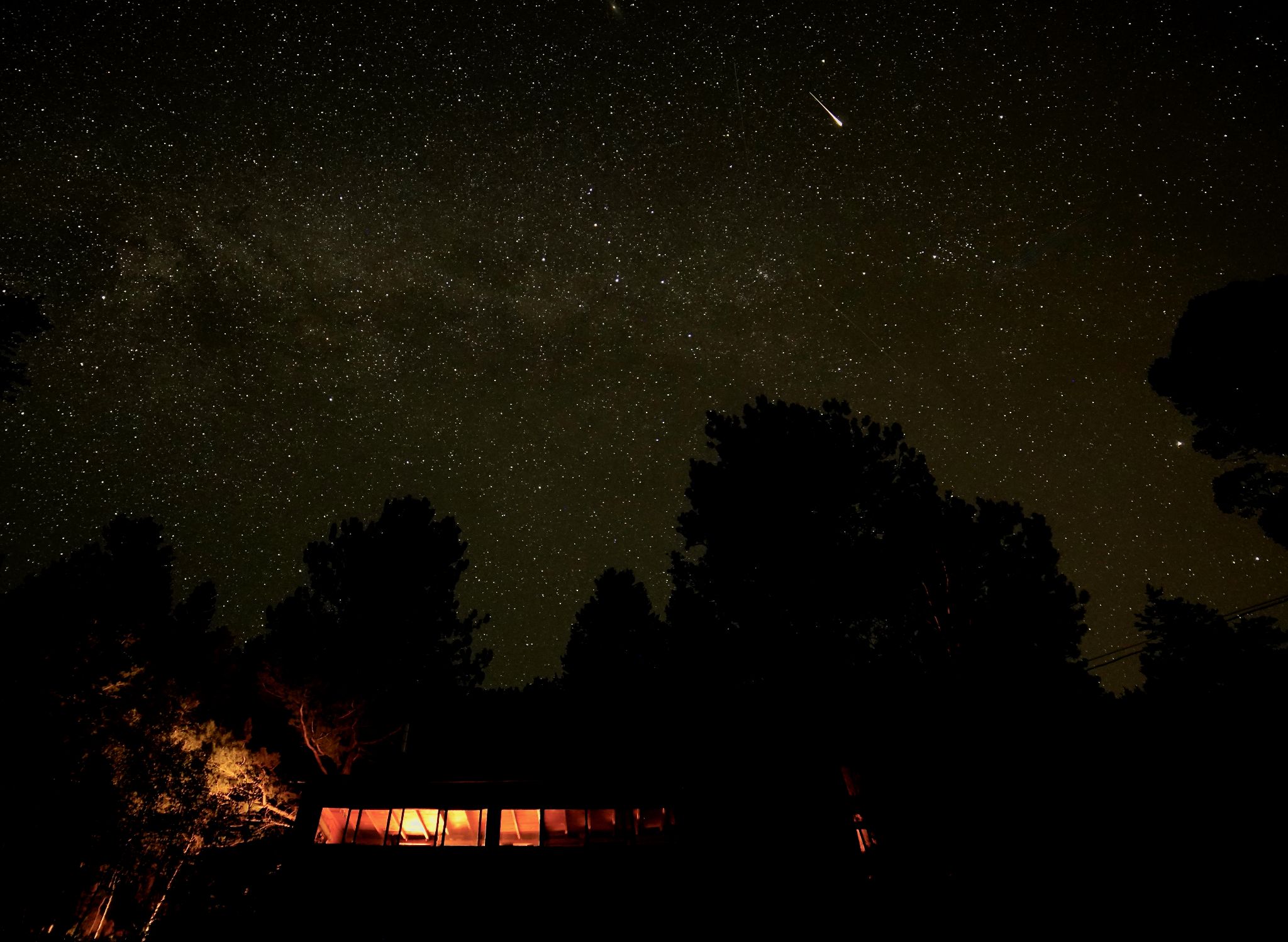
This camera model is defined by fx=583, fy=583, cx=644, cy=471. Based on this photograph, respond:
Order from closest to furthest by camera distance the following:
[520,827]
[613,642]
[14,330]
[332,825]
Result: 1. [14,330]
2. [332,825]
3. [520,827]
4. [613,642]

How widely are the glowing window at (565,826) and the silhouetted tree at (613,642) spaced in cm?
1060

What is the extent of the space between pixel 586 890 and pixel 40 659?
1327 centimetres

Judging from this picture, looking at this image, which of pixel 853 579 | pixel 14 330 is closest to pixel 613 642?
pixel 853 579

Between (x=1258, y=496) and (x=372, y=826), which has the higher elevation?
(x=1258, y=496)

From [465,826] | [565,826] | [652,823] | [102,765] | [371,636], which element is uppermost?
[371,636]

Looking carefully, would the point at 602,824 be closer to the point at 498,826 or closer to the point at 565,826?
the point at 565,826

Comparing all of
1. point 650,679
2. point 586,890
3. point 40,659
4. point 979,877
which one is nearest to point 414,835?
point 586,890

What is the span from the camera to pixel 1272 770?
8.52 m

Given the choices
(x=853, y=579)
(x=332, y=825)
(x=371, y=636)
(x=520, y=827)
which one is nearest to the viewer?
(x=332, y=825)

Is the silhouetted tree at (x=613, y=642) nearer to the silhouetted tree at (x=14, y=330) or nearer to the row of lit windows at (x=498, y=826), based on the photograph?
the row of lit windows at (x=498, y=826)

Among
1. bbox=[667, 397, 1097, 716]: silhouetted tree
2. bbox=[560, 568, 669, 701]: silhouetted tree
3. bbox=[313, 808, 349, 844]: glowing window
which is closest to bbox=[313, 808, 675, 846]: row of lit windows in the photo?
bbox=[313, 808, 349, 844]: glowing window

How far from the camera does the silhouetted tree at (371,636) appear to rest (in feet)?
62.9

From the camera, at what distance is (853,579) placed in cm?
1633

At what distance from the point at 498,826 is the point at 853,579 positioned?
36.1ft
